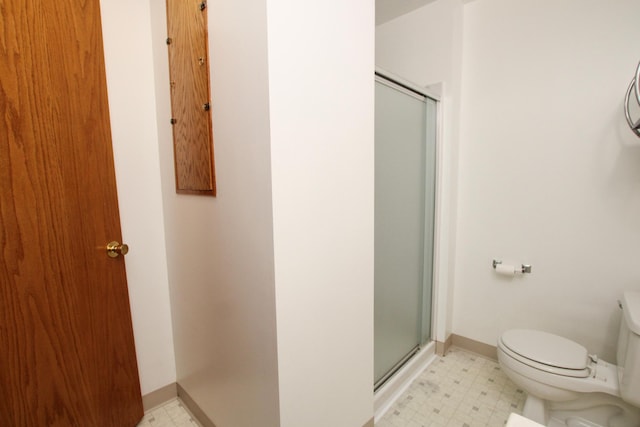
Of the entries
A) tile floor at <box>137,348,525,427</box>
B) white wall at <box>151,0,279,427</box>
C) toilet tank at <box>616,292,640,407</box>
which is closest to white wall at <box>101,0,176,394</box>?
white wall at <box>151,0,279,427</box>

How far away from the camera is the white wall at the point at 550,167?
148 cm

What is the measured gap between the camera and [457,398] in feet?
5.28

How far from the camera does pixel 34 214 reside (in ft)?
3.38

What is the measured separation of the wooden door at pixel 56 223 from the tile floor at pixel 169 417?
8.1 inches

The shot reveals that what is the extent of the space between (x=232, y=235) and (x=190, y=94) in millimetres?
594

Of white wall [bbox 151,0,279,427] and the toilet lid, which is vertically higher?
white wall [bbox 151,0,279,427]

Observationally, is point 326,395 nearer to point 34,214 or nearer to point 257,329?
point 257,329

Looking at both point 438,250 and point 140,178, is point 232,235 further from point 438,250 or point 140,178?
point 438,250


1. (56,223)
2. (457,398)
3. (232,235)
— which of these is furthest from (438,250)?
(56,223)

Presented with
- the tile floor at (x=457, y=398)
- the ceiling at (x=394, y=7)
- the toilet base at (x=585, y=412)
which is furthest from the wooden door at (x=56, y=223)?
the toilet base at (x=585, y=412)

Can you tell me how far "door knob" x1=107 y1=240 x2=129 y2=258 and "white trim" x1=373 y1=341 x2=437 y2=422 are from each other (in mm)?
1401

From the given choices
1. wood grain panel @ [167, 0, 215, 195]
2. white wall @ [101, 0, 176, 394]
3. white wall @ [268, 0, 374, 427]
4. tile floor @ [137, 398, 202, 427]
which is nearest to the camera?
white wall @ [268, 0, 374, 427]

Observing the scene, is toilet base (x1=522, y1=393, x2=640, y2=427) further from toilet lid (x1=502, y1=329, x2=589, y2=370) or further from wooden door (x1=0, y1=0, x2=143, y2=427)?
wooden door (x1=0, y1=0, x2=143, y2=427)

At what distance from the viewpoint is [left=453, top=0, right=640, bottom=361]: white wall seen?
148 cm
